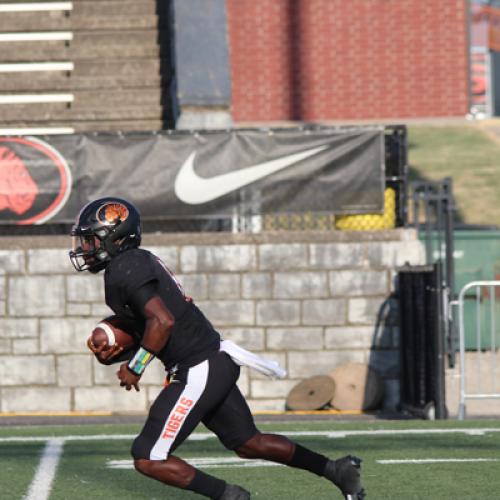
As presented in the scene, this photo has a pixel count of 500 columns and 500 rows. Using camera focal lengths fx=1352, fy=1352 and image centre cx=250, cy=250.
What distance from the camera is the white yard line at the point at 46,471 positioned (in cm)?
808

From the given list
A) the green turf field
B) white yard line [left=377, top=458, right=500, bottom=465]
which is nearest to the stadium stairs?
the green turf field

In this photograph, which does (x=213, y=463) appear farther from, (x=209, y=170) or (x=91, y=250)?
(x=209, y=170)

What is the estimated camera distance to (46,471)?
9031mm

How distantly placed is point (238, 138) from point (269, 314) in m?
1.92

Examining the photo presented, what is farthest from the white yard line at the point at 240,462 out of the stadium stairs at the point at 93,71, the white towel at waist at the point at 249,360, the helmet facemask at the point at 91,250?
the stadium stairs at the point at 93,71

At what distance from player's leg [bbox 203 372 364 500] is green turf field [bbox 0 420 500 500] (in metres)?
1.16

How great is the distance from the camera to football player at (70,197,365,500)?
634cm

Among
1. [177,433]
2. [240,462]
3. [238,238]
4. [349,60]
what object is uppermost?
[349,60]

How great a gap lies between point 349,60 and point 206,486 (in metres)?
25.6

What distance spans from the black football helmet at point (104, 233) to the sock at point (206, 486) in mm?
1131

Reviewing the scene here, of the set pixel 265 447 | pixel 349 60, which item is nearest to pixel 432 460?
pixel 265 447

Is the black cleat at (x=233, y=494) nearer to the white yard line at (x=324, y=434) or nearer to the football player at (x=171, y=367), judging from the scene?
the football player at (x=171, y=367)

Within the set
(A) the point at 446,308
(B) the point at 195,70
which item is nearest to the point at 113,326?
(A) the point at 446,308

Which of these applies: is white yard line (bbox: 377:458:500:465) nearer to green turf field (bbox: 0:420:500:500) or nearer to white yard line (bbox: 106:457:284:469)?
green turf field (bbox: 0:420:500:500)
